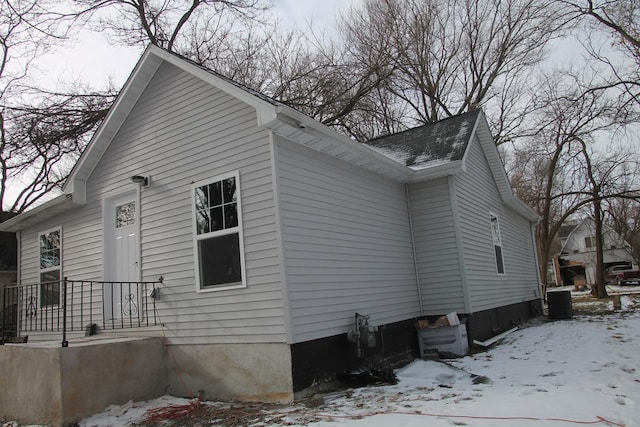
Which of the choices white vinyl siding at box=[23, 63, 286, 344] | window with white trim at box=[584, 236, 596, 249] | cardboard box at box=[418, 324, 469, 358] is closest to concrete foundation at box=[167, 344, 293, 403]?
white vinyl siding at box=[23, 63, 286, 344]

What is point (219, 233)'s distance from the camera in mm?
6863

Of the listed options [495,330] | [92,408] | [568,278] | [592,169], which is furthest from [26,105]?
[568,278]

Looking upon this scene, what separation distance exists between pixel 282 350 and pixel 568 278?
41.9 metres

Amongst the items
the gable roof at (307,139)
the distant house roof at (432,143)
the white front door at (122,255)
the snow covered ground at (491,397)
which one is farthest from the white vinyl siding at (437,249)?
the white front door at (122,255)

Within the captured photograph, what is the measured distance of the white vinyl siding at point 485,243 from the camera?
975cm

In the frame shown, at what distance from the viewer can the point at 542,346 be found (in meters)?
8.89

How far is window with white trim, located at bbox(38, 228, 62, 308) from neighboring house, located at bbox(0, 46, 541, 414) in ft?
0.14

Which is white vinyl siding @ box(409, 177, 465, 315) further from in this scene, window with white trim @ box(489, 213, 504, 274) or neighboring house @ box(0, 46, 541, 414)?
window with white trim @ box(489, 213, 504, 274)

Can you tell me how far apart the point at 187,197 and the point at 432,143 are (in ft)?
20.0

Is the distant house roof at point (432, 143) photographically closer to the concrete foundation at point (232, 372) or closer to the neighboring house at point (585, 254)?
the concrete foundation at point (232, 372)

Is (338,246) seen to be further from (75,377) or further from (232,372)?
(75,377)

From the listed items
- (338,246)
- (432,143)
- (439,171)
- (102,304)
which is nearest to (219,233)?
(338,246)

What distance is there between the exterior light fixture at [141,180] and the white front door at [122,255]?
1.17ft

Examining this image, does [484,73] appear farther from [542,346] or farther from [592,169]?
[542,346]
